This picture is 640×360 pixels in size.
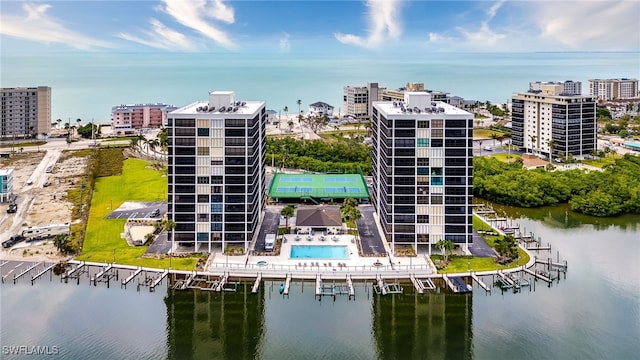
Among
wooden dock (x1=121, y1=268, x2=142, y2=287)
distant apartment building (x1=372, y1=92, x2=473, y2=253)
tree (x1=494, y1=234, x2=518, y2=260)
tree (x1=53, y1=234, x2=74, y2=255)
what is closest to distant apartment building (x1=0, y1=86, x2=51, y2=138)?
tree (x1=53, y1=234, x2=74, y2=255)

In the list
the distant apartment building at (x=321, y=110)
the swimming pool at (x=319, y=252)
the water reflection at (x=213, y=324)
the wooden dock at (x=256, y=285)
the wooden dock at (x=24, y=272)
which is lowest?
the water reflection at (x=213, y=324)

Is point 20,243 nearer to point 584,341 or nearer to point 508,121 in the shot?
point 584,341

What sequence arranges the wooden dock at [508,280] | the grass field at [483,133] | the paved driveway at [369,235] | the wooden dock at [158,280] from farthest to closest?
the grass field at [483,133] → the paved driveway at [369,235] → the wooden dock at [508,280] → the wooden dock at [158,280]

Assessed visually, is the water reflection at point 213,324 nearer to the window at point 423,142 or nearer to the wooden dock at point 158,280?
the wooden dock at point 158,280

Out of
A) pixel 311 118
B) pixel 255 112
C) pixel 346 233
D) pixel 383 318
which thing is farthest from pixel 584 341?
pixel 311 118

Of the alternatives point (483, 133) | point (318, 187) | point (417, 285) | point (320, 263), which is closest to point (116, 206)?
→ point (318, 187)

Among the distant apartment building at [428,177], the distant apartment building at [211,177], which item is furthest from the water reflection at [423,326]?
the distant apartment building at [211,177]
